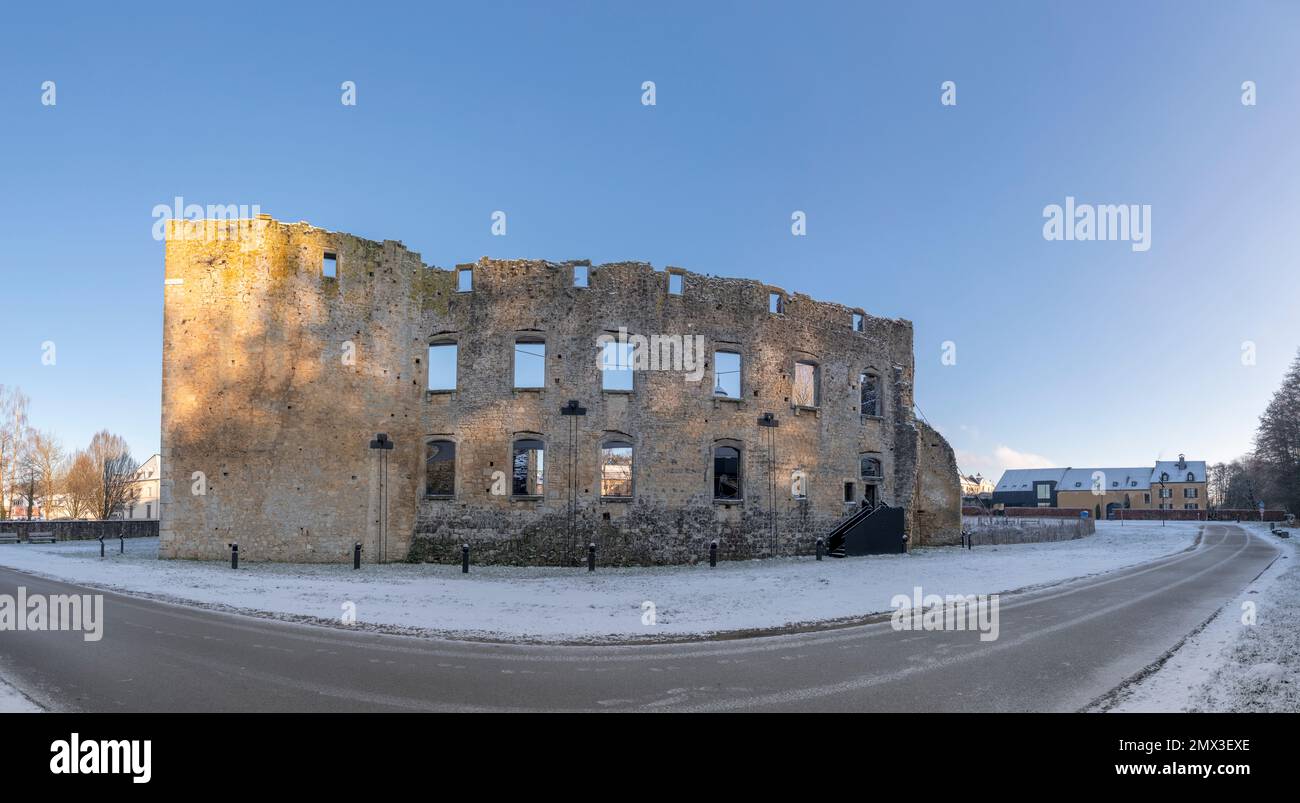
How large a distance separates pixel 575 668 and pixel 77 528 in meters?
38.8

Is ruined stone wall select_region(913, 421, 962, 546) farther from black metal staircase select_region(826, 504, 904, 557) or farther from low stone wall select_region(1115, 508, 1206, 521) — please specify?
low stone wall select_region(1115, 508, 1206, 521)

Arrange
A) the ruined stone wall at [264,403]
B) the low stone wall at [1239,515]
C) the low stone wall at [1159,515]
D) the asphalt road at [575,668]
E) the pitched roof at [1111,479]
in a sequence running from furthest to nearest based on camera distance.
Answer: the pitched roof at [1111,479] → the low stone wall at [1159,515] → the low stone wall at [1239,515] → the ruined stone wall at [264,403] → the asphalt road at [575,668]

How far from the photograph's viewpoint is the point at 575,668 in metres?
7.93

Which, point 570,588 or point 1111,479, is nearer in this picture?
point 570,588

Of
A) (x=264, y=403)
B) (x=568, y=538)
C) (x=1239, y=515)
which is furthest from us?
(x=1239, y=515)

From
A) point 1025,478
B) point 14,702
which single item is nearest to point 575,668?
point 14,702

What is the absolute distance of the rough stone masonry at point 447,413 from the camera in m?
21.2

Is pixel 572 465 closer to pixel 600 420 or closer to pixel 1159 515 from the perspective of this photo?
pixel 600 420

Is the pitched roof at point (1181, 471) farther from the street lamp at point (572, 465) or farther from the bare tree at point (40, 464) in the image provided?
the bare tree at point (40, 464)

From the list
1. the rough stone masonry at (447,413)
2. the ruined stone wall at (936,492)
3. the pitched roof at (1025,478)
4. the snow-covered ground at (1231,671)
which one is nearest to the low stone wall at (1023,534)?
the ruined stone wall at (936,492)

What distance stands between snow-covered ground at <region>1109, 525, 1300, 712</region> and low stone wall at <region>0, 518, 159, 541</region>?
38.9 meters

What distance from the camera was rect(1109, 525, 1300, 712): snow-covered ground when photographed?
6.18 metres

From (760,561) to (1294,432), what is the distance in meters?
50.6

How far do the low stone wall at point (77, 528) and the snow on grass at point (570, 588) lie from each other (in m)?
11.6
